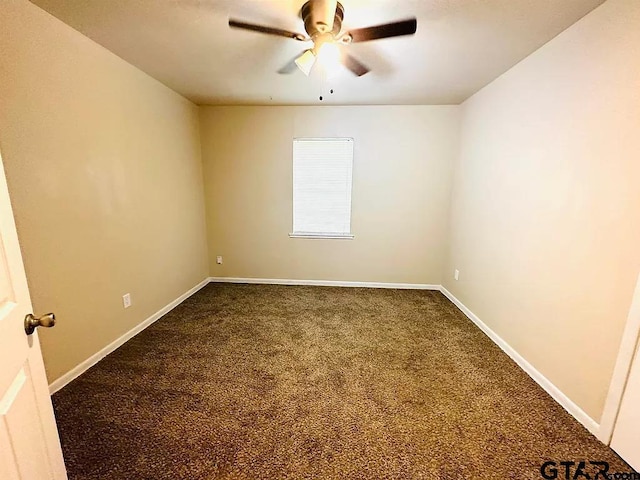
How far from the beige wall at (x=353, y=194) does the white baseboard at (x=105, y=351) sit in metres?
1.09

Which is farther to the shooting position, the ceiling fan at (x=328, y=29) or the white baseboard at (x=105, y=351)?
the white baseboard at (x=105, y=351)

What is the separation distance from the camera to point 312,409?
174 cm

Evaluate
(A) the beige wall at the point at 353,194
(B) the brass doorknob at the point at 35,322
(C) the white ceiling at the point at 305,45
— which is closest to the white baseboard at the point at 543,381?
(A) the beige wall at the point at 353,194

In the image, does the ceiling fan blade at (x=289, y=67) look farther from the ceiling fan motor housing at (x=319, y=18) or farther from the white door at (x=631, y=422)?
the white door at (x=631, y=422)

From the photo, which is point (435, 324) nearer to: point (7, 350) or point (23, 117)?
point (7, 350)

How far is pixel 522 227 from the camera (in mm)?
2229

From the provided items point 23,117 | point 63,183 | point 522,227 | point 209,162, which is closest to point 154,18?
point 23,117

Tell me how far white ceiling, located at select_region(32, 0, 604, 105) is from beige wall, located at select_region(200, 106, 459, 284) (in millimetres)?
553

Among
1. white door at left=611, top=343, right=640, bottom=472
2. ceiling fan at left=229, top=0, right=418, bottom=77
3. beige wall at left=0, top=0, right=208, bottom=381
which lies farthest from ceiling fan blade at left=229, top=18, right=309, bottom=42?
white door at left=611, top=343, right=640, bottom=472

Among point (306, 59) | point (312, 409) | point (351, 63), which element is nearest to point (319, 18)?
point (306, 59)

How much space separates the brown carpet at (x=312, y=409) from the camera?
1392mm

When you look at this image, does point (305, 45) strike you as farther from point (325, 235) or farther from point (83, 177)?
point (325, 235)

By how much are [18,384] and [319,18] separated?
6.60 ft

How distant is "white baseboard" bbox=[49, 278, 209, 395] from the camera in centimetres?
189
